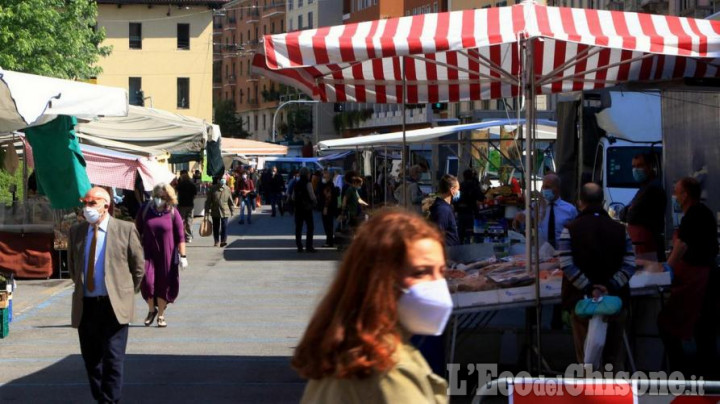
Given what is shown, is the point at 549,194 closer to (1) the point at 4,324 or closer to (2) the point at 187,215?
(1) the point at 4,324

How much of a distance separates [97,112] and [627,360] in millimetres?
5584

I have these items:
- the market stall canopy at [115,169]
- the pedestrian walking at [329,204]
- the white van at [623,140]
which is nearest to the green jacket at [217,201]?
the pedestrian walking at [329,204]

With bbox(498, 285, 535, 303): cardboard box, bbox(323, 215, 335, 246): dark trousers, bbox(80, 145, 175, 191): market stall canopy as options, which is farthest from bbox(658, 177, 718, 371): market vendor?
bbox(323, 215, 335, 246): dark trousers

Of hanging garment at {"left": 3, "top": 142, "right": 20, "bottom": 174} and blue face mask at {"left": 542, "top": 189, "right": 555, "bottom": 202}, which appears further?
hanging garment at {"left": 3, "top": 142, "right": 20, "bottom": 174}

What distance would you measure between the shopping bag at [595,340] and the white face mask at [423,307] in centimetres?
571

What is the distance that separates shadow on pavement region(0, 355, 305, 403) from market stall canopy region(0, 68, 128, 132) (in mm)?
2276

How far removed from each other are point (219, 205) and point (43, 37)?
34.1ft

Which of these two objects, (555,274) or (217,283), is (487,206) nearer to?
(217,283)

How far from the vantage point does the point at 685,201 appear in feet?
33.0

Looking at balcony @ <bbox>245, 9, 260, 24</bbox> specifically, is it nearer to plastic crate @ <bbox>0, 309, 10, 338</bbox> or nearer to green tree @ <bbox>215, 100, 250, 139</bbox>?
green tree @ <bbox>215, 100, 250, 139</bbox>

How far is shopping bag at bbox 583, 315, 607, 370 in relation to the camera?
884 cm

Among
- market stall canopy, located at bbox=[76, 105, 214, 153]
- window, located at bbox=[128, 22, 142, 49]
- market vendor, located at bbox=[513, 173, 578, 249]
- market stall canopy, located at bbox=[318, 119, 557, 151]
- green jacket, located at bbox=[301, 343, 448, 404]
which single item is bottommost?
green jacket, located at bbox=[301, 343, 448, 404]

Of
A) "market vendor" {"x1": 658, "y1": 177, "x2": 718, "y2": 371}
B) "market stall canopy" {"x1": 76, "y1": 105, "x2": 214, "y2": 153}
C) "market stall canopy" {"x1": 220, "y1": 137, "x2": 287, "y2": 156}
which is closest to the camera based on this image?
"market vendor" {"x1": 658, "y1": 177, "x2": 718, "y2": 371}

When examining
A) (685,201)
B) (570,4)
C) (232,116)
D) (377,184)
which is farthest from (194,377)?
(232,116)
